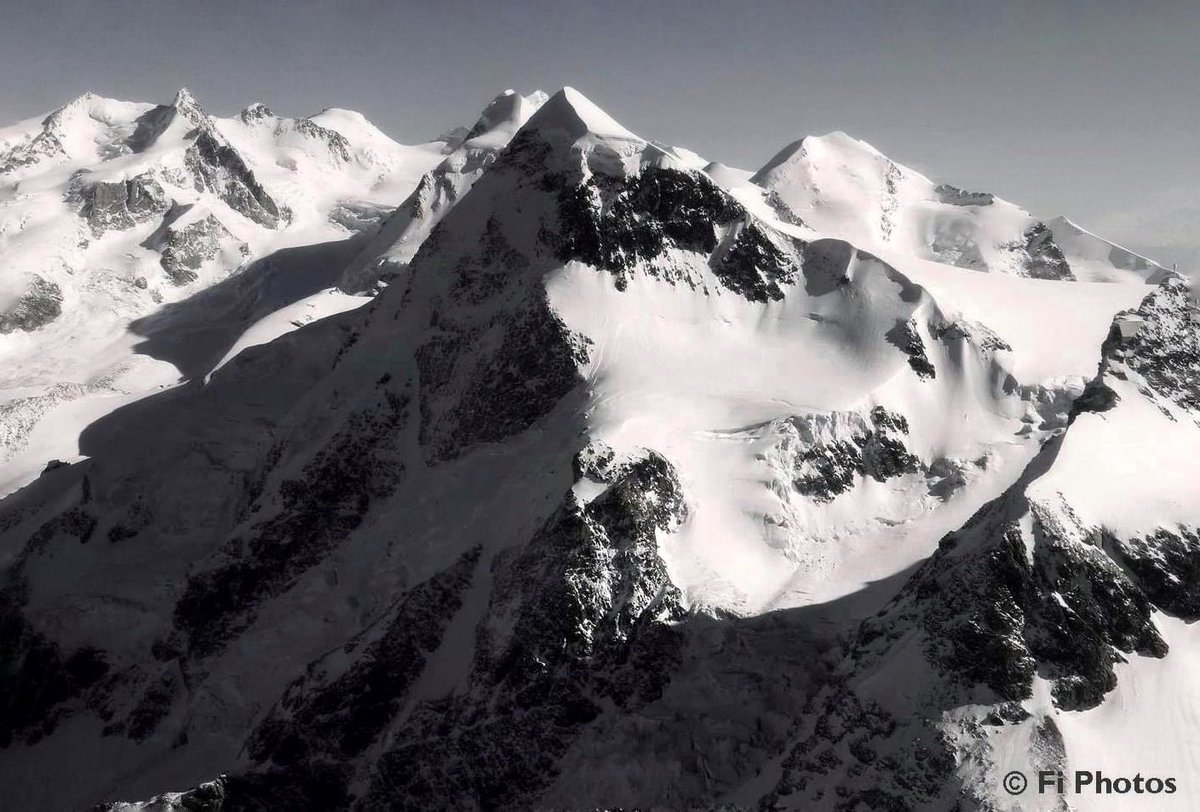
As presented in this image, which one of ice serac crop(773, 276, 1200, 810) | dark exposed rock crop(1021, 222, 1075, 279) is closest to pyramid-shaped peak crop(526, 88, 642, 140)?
ice serac crop(773, 276, 1200, 810)

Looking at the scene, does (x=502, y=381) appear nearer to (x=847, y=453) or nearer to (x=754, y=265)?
(x=754, y=265)

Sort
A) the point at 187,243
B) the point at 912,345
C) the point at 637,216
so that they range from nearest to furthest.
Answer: the point at 912,345
the point at 637,216
the point at 187,243

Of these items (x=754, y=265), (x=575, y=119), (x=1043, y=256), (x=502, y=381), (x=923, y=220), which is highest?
(x=923, y=220)

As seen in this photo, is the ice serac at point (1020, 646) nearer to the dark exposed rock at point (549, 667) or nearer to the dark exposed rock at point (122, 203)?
the dark exposed rock at point (549, 667)

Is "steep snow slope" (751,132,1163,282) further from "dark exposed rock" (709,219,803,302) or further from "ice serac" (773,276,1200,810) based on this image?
"ice serac" (773,276,1200,810)

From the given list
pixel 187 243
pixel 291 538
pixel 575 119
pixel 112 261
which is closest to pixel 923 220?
pixel 575 119

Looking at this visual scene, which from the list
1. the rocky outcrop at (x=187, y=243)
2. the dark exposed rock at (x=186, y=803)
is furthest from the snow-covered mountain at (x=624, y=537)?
the rocky outcrop at (x=187, y=243)

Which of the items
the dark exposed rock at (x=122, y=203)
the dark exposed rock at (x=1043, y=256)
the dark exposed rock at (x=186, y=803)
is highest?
the dark exposed rock at (x=122, y=203)
